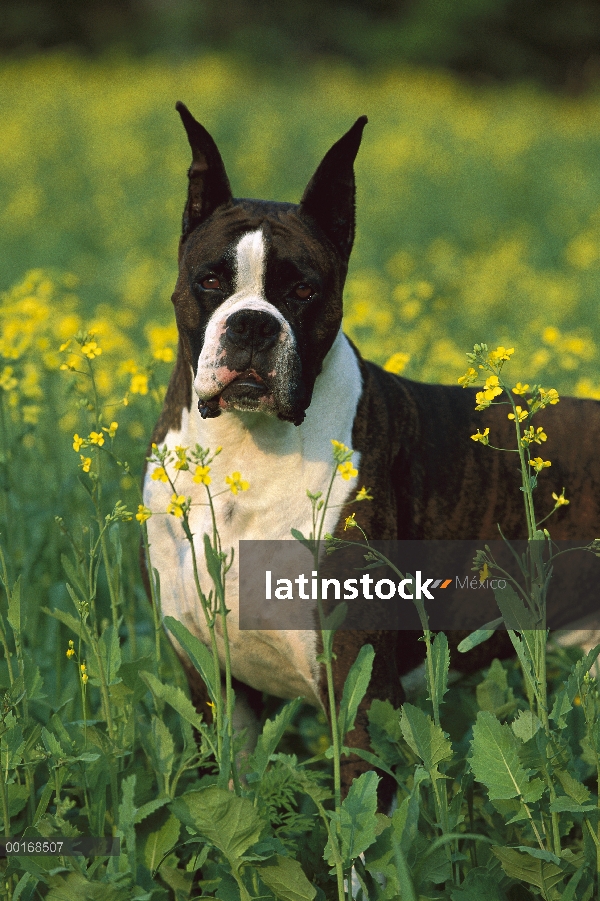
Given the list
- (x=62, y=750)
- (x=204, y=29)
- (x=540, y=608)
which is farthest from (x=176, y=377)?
(x=204, y=29)

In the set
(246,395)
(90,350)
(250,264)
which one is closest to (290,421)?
(246,395)

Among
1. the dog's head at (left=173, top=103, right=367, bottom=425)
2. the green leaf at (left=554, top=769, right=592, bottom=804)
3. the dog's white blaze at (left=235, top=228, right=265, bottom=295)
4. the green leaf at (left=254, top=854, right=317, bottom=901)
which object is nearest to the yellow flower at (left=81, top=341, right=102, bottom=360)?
the dog's head at (left=173, top=103, right=367, bottom=425)

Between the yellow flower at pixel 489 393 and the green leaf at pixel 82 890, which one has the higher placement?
the yellow flower at pixel 489 393

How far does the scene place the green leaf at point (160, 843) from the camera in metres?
2.44

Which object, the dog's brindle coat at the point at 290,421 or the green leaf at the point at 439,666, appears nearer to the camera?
the green leaf at the point at 439,666

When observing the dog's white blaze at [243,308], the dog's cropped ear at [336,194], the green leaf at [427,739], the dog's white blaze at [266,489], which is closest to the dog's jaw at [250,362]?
the dog's white blaze at [243,308]

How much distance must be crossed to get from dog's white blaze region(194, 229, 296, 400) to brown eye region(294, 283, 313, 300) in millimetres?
85

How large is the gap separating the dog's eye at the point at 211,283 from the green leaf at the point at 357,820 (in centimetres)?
115

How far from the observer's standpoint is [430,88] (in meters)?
19.0

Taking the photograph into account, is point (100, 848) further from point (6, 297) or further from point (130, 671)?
point (6, 297)

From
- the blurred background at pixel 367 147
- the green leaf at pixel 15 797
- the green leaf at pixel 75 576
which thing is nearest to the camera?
the green leaf at pixel 75 576

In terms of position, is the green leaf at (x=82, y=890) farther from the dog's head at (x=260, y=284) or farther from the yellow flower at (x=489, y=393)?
the yellow flower at (x=489, y=393)

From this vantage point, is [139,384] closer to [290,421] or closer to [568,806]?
[290,421]

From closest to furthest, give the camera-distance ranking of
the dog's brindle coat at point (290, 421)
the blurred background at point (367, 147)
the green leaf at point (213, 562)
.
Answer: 1. the green leaf at point (213, 562)
2. the dog's brindle coat at point (290, 421)
3. the blurred background at point (367, 147)
